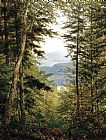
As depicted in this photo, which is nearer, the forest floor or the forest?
the forest floor

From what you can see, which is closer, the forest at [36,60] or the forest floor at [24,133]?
the forest floor at [24,133]

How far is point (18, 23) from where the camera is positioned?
20.8 meters

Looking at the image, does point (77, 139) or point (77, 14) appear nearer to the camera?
point (77, 139)

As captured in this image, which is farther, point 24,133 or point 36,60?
point 36,60

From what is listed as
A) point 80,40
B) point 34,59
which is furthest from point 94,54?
point 34,59

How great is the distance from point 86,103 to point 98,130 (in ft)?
51.4

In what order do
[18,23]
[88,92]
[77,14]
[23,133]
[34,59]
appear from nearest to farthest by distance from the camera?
[23,133] → [18,23] → [34,59] → [77,14] → [88,92]

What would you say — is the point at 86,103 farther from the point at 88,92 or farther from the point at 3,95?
the point at 3,95

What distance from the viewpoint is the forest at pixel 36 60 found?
15344mm

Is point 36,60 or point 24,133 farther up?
point 36,60

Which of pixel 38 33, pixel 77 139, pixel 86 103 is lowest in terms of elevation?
pixel 86 103

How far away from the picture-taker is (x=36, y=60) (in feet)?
86.5

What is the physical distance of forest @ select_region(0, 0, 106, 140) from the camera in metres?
15.3

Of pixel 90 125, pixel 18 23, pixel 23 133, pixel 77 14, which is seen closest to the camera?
pixel 23 133
